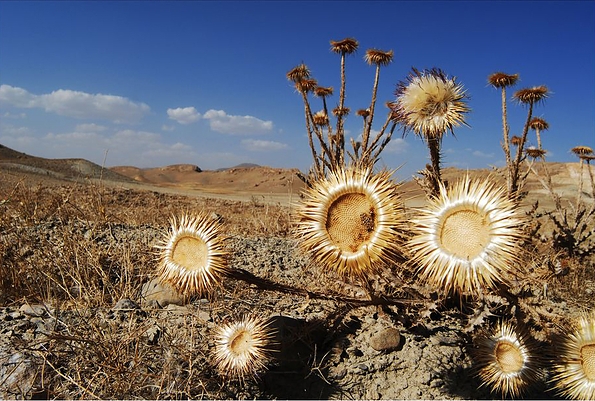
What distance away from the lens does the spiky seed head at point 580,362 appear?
2145 mm

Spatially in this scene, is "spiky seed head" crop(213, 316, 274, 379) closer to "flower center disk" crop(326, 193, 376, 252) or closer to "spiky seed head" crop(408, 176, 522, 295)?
"flower center disk" crop(326, 193, 376, 252)

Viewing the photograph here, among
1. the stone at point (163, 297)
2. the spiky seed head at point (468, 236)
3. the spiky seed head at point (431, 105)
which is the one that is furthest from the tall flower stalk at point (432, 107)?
the stone at point (163, 297)

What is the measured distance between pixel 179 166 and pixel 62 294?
59.0 meters

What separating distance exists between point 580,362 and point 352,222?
1.41 meters

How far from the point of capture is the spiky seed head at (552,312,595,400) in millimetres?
2145

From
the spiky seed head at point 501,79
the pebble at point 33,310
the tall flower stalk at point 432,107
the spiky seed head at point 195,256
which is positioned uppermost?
the spiky seed head at point 501,79

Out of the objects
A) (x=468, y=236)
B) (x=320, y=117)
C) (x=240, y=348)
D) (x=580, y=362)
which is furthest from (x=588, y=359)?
(x=320, y=117)

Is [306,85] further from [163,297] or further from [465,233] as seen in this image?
[465,233]

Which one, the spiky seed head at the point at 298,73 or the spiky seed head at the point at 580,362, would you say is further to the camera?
the spiky seed head at the point at 298,73

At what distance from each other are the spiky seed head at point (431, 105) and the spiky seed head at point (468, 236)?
1.76ft

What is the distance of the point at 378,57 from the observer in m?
5.26

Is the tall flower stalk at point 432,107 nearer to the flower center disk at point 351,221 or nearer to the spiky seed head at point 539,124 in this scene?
the flower center disk at point 351,221

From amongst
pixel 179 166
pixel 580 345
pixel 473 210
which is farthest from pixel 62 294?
pixel 179 166

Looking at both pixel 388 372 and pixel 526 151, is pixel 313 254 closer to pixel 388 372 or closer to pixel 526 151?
pixel 388 372
